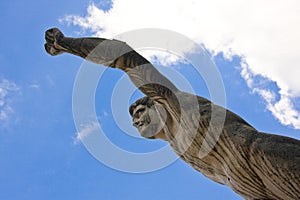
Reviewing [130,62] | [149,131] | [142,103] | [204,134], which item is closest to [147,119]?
[149,131]

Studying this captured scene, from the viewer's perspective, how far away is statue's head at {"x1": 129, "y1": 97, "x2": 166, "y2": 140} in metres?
7.15

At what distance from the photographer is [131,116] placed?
25.2ft

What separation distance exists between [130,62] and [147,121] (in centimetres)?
115

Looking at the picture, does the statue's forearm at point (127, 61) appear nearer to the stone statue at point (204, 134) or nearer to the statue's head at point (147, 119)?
the stone statue at point (204, 134)

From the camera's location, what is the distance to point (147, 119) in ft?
23.8

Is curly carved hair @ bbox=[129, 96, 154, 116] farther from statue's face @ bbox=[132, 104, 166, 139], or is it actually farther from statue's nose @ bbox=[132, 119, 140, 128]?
statue's nose @ bbox=[132, 119, 140, 128]

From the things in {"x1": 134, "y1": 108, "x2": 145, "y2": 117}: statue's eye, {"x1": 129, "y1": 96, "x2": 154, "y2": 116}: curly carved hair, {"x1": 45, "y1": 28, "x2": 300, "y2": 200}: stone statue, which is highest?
{"x1": 129, "y1": 96, "x2": 154, "y2": 116}: curly carved hair

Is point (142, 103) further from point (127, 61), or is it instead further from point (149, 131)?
point (127, 61)

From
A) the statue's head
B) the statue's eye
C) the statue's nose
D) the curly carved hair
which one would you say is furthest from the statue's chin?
the curly carved hair

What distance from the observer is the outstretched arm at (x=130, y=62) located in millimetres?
6434

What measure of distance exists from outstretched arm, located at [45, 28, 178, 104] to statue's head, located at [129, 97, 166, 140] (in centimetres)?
56

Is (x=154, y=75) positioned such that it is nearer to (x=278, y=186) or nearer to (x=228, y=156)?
(x=228, y=156)

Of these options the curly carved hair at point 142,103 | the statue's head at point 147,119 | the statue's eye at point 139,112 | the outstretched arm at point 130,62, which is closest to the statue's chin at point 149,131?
the statue's head at point 147,119

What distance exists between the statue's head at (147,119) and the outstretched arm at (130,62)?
0.56 m
